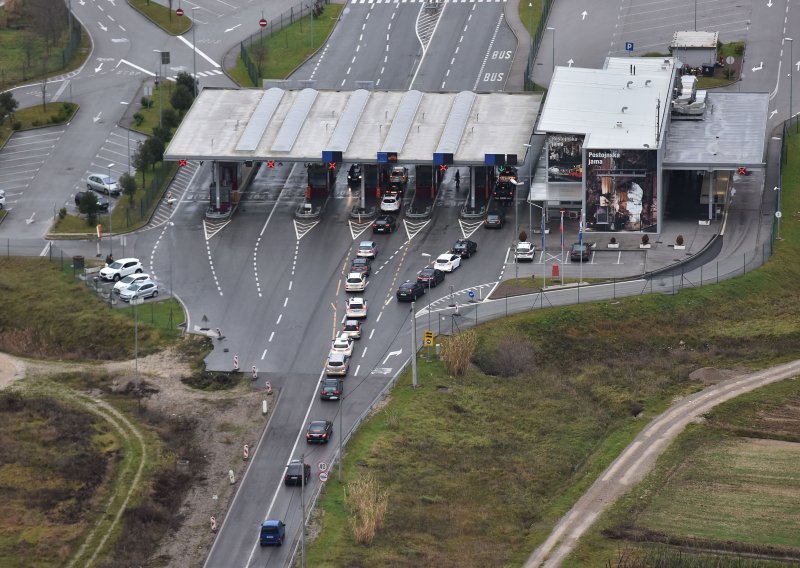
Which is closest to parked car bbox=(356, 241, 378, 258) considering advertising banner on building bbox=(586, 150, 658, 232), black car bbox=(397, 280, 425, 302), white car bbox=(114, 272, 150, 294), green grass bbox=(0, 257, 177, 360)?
black car bbox=(397, 280, 425, 302)

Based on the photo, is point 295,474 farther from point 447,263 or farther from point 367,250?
point 367,250

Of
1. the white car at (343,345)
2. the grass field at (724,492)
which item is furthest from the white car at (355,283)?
the grass field at (724,492)

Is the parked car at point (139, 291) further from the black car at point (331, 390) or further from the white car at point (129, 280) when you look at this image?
the black car at point (331, 390)

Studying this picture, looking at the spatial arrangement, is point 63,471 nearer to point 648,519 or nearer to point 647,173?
point 648,519

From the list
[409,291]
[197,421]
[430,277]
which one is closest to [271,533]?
[197,421]

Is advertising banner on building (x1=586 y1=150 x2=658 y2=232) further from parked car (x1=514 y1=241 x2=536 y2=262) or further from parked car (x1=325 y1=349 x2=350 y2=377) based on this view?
parked car (x1=325 y1=349 x2=350 y2=377)

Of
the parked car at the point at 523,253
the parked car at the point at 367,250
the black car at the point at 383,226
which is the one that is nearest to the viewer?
the parked car at the point at 523,253

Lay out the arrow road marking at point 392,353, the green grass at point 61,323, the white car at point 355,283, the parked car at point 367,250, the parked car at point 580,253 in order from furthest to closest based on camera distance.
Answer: the parked car at point 367,250 → the parked car at point 580,253 → the white car at point 355,283 → the green grass at point 61,323 → the arrow road marking at point 392,353
